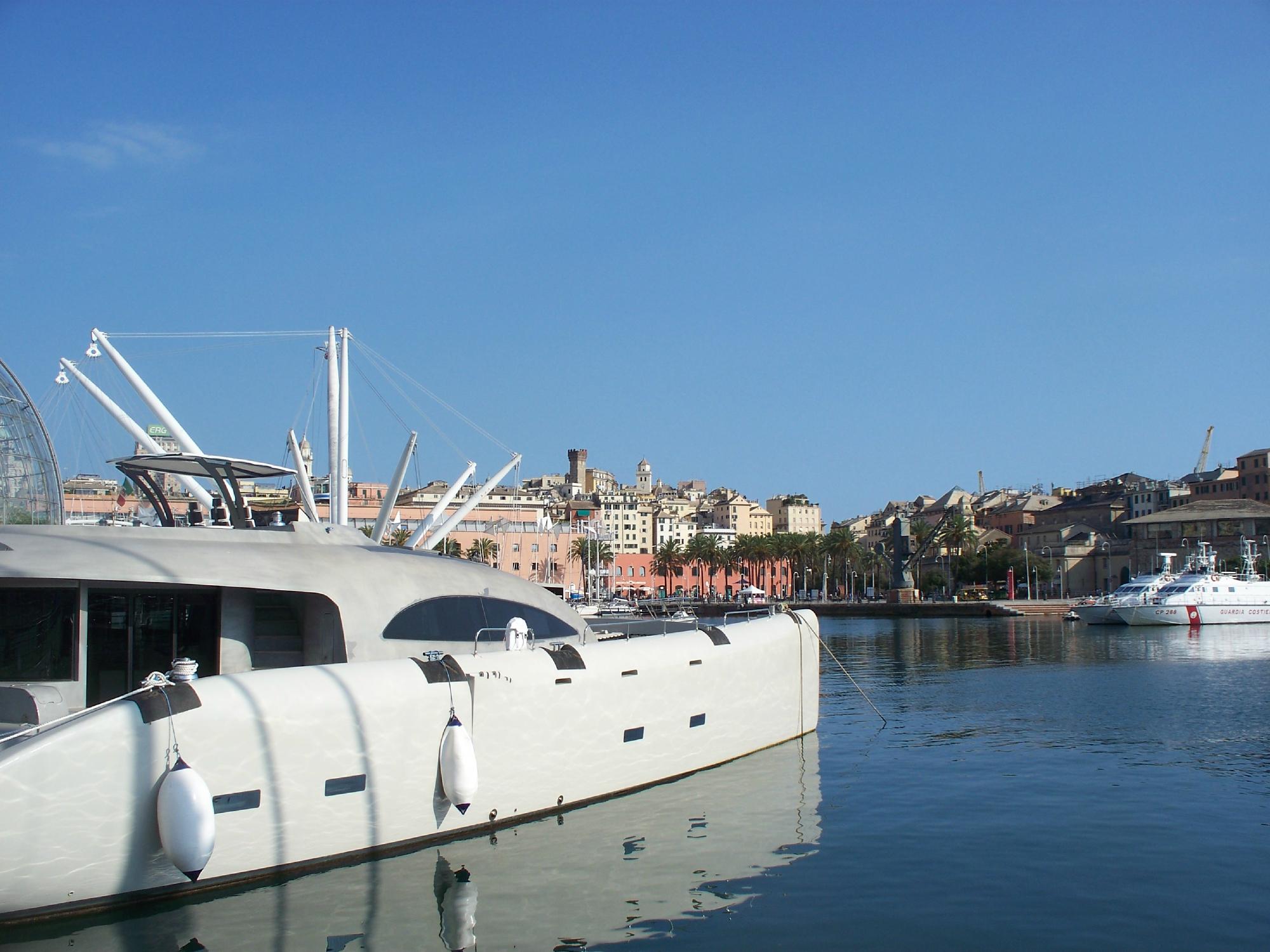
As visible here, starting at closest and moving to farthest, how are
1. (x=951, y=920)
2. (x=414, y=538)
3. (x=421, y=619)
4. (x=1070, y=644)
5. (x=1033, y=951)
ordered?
(x=1033, y=951), (x=951, y=920), (x=421, y=619), (x=414, y=538), (x=1070, y=644)

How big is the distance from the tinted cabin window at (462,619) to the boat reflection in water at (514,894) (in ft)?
8.91

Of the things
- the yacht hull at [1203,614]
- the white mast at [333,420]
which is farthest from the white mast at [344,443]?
the yacht hull at [1203,614]

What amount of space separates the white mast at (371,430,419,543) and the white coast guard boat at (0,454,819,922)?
1877cm

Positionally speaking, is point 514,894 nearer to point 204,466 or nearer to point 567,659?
point 567,659

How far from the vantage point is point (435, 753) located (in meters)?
12.4

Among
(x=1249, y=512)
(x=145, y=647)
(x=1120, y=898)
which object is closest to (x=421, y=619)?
(x=145, y=647)

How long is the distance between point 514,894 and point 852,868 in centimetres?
383

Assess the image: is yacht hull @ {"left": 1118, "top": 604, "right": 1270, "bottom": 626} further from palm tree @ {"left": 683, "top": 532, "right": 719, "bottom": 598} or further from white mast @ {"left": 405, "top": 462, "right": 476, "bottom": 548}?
palm tree @ {"left": 683, "top": 532, "right": 719, "bottom": 598}

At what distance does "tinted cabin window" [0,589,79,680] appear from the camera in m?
11.9

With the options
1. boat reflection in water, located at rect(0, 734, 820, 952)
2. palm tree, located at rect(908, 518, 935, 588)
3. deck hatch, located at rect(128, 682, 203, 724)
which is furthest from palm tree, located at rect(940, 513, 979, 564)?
deck hatch, located at rect(128, 682, 203, 724)

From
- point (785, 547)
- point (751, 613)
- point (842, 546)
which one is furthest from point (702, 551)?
point (751, 613)

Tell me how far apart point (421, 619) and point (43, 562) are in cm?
451

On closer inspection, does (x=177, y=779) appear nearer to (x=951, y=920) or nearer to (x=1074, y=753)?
(x=951, y=920)

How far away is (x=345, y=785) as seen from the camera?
38.1 feet
